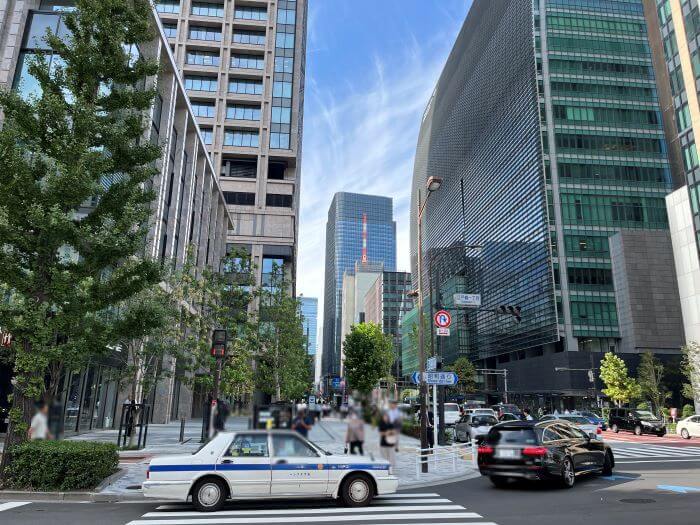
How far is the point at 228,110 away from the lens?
315 feet

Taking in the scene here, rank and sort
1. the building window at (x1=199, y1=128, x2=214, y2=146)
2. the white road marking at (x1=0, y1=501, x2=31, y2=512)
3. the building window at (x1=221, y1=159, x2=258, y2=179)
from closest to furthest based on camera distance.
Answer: the white road marking at (x1=0, y1=501, x2=31, y2=512) → the building window at (x1=199, y1=128, x2=214, y2=146) → the building window at (x1=221, y1=159, x2=258, y2=179)

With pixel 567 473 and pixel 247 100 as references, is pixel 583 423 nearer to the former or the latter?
pixel 567 473

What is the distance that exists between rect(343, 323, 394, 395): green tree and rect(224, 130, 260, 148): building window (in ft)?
314

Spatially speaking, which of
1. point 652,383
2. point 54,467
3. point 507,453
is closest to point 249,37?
point 652,383

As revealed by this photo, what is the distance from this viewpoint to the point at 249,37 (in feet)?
320

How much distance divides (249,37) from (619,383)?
3578 inches

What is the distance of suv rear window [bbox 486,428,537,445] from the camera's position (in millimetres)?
16594

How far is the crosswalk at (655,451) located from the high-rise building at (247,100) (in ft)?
230

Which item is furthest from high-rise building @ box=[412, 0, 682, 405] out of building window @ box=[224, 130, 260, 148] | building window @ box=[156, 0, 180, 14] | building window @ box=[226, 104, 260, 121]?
building window @ box=[156, 0, 180, 14]

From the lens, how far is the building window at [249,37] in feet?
319

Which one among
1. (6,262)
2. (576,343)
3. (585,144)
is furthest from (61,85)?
(585,144)

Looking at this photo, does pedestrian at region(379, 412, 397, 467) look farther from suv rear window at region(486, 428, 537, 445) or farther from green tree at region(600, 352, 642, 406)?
green tree at region(600, 352, 642, 406)

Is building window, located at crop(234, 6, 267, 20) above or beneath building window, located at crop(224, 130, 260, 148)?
above

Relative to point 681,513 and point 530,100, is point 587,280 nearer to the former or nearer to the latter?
point 530,100
